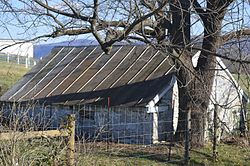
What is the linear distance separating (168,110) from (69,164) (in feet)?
35.2

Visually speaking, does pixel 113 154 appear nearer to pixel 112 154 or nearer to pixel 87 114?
pixel 112 154

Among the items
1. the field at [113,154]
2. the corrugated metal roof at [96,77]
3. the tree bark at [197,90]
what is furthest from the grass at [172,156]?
the corrugated metal roof at [96,77]

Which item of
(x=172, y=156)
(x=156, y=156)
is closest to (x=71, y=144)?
(x=156, y=156)

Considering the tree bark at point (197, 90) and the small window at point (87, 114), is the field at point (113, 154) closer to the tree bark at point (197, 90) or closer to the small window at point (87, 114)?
the tree bark at point (197, 90)

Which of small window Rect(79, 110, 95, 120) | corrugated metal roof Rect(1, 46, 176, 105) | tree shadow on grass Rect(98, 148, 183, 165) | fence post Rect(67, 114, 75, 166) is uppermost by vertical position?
corrugated metal roof Rect(1, 46, 176, 105)

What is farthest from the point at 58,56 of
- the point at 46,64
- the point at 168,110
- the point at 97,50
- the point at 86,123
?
the point at 168,110

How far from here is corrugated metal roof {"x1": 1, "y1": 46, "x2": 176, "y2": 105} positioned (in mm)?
18578

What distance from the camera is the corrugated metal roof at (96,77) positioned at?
61.0 feet

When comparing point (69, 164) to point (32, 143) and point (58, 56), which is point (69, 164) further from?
point (58, 56)

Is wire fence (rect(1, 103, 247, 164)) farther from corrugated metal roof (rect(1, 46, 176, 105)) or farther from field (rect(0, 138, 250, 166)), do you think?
corrugated metal roof (rect(1, 46, 176, 105))

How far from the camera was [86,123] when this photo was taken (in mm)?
19062

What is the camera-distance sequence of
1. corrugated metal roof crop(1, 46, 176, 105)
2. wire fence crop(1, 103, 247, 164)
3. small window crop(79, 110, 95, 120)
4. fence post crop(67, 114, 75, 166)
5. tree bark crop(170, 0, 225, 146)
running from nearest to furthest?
fence post crop(67, 114, 75, 166) → tree bark crop(170, 0, 225, 146) → wire fence crop(1, 103, 247, 164) → corrugated metal roof crop(1, 46, 176, 105) → small window crop(79, 110, 95, 120)

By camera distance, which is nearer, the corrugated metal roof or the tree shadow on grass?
the tree shadow on grass

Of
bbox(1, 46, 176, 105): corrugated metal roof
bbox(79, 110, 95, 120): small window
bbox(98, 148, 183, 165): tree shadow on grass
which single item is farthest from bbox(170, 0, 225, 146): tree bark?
bbox(79, 110, 95, 120): small window
